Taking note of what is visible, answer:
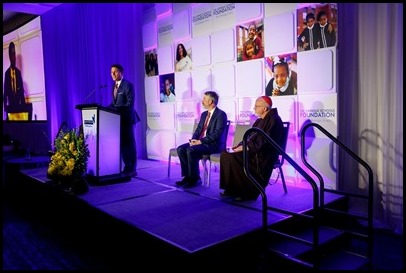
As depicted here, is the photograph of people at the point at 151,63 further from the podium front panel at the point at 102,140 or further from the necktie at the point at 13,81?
the necktie at the point at 13,81

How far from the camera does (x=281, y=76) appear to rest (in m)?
4.52

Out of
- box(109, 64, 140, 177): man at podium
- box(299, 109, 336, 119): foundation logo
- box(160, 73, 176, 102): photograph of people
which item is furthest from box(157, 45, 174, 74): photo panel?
box(299, 109, 336, 119): foundation logo

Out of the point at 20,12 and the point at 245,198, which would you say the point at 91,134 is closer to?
the point at 245,198

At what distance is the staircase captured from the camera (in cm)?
262

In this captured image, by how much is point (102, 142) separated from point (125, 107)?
604mm

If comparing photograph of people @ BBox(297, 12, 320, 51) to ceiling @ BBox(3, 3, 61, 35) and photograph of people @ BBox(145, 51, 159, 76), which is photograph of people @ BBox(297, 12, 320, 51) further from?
ceiling @ BBox(3, 3, 61, 35)

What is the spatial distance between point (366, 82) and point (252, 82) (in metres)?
1.61

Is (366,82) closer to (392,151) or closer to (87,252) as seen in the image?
(392,151)

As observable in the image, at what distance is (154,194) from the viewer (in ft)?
13.4

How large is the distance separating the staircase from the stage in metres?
0.12

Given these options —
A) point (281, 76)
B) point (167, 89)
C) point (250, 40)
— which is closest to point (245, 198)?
point (281, 76)

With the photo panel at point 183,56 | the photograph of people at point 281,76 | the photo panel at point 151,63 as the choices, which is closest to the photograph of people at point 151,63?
the photo panel at point 151,63

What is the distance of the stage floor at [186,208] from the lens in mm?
2785

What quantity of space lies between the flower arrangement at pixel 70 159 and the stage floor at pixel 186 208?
0.32 m
